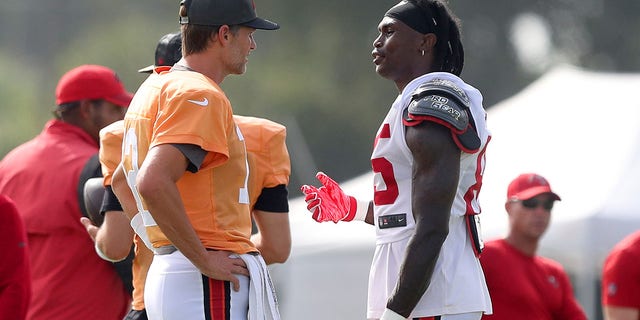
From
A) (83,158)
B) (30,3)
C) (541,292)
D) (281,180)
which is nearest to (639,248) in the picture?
(541,292)

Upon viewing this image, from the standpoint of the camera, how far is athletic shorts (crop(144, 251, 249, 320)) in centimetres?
450

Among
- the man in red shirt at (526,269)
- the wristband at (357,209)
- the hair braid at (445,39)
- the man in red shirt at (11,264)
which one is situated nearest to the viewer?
the hair braid at (445,39)

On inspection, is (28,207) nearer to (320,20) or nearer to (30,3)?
(320,20)

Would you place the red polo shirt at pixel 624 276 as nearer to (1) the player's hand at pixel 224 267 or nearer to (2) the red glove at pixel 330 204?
(2) the red glove at pixel 330 204

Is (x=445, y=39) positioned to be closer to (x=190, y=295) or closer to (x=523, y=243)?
(x=190, y=295)

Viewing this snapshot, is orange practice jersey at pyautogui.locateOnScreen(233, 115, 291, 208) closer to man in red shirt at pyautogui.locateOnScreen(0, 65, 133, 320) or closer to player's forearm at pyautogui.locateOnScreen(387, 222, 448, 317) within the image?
player's forearm at pyautogui.locateOnScreen(387, 222, 448, 317)

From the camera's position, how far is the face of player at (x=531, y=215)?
7.12m

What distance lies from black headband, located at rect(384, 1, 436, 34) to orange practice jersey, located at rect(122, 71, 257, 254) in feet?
2.65

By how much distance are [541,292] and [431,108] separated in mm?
2586

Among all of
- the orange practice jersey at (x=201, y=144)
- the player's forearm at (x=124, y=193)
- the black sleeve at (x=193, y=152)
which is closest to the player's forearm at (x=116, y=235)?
the player's forearm at (x=124, y=193)

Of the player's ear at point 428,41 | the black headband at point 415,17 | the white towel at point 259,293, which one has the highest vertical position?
the black headband at point 415,17

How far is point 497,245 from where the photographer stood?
22.6ft

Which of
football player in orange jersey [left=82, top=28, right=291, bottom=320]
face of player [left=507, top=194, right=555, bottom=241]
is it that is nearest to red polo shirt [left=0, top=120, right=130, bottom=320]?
football player in orange jersey [left=82, top=28, right=291, bottom=320]

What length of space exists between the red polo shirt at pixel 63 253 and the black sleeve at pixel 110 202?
33.4 inches
